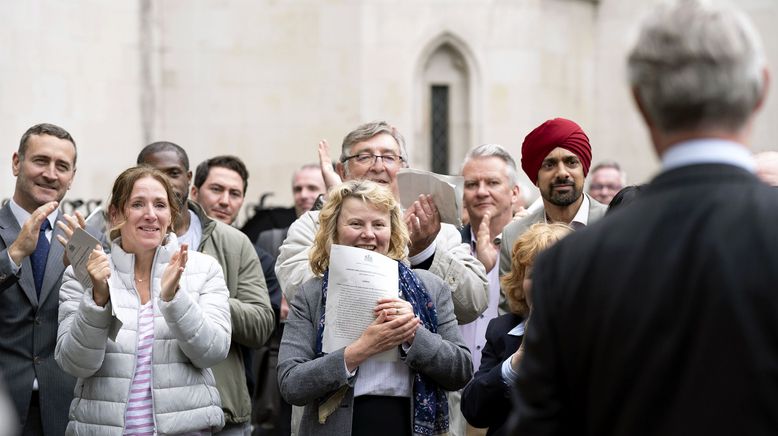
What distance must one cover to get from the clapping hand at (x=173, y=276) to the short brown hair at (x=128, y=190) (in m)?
0.52

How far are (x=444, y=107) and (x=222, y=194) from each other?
6.00 m

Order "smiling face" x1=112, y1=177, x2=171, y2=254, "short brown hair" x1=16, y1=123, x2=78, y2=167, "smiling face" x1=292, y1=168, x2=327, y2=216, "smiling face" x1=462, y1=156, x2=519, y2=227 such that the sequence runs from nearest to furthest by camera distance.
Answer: "smiling face" x1=112, y1=177, x2=171, y2=254, "short brown hair" x1=16, y1=123, x2=78, y2=167, "smiling face" x1=462, y1=156, x2=519, y2=227, "smiling face" x1=292, y1=168, x2=327, y2=216

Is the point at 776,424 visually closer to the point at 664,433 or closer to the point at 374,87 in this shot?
the point at 664,433

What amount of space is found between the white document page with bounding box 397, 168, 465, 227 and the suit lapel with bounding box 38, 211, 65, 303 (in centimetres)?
164

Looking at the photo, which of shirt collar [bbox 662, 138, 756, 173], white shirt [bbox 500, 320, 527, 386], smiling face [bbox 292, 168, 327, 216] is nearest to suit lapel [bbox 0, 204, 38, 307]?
white shirt [bbox 500, 320, 527, 386]

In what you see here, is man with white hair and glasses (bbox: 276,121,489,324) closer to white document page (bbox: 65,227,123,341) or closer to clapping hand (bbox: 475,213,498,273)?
clapping hand (bbox: 475,213,498,273)

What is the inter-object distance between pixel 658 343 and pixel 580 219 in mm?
3503

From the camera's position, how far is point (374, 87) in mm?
12562

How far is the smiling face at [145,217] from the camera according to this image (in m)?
5.05

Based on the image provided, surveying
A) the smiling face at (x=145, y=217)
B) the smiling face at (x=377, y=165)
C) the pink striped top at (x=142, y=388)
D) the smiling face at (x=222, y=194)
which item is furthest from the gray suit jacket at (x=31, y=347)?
the smiling face at (x=222, y=194)

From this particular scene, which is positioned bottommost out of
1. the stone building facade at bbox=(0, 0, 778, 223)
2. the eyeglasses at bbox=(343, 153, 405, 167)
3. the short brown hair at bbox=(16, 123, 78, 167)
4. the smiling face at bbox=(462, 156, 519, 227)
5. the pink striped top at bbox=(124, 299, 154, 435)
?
the pink striped top at bbox=(124, 299, 154, 435)

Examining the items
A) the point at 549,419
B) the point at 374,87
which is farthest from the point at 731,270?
the point at 374,87

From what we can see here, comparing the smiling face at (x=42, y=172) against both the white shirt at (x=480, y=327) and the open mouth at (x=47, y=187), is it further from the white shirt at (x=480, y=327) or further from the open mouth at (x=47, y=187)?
the white shirt at (x=480, y=327)

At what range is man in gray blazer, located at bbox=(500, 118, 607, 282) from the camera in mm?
5750
